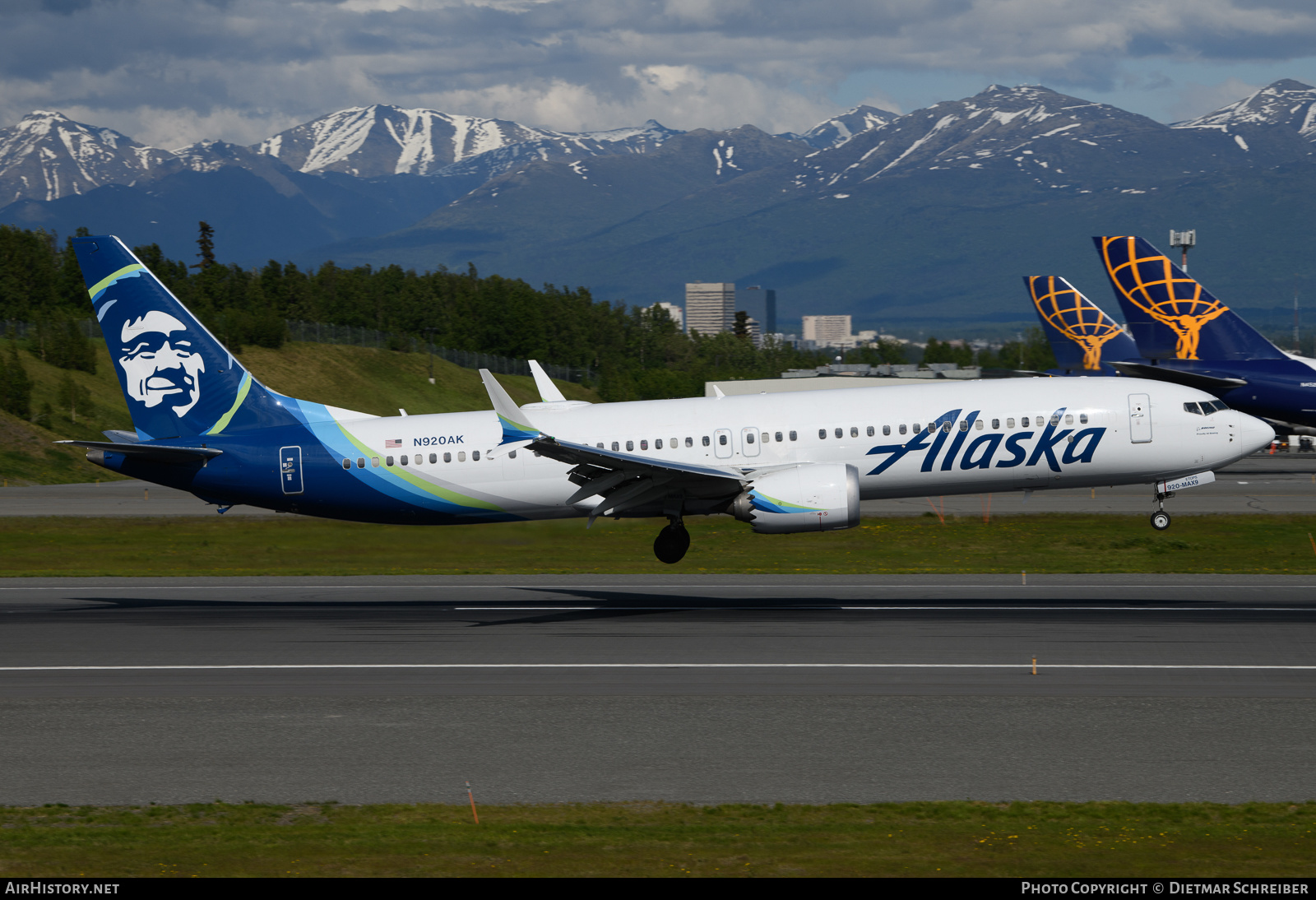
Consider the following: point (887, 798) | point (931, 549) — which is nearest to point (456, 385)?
point (931, 549)

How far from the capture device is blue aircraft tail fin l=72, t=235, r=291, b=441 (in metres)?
34.9

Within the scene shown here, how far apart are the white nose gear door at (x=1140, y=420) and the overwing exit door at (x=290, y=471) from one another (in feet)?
71.5

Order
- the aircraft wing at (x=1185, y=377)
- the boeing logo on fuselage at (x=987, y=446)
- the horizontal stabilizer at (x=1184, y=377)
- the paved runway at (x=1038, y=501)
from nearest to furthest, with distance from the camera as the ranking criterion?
the boeing logo on fuselage at (x=987, y=446)
the horizontal stabilizer at (x=1184, y=377)
the aircraft wing at (x=1185, y=377)
the paved runway at (x=1038, y=501)

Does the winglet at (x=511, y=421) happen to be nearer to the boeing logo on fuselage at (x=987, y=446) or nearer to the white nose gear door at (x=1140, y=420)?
the boeing logo on fuselage at (x=987, y=446)

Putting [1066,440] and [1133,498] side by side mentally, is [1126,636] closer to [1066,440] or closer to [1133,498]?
[1066,440]

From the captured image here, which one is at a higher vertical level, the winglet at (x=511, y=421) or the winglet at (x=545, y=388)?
the winglet at (x=545, y=388)

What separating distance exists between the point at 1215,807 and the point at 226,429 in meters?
26.9

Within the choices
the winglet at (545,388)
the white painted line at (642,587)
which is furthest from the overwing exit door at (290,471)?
the winglet at (545,388)

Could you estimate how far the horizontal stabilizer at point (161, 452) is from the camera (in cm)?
3316

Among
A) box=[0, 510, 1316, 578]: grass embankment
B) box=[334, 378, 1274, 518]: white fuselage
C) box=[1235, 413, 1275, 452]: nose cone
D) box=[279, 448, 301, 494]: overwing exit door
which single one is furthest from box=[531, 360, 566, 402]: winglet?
box=[1235, 413, 1275, 452]: nose cone

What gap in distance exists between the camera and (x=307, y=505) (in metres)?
34.6

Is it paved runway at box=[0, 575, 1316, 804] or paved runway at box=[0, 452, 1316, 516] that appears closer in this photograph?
paved runway at box=[0, 575, 1316, 804]

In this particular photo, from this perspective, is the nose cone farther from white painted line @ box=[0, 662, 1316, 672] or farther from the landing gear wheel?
the landing gear wheel

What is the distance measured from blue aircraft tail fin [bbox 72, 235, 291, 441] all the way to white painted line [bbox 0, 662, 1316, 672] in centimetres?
1062
